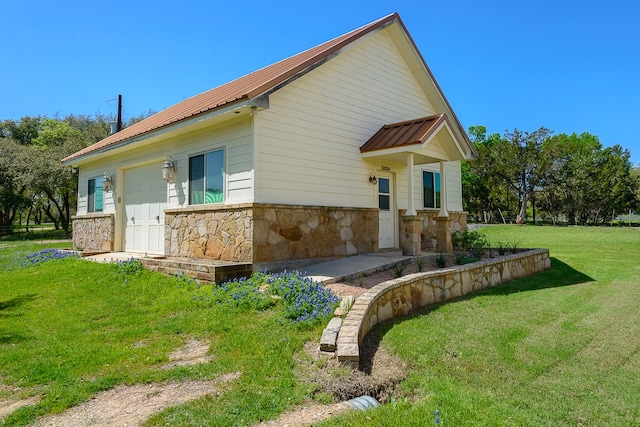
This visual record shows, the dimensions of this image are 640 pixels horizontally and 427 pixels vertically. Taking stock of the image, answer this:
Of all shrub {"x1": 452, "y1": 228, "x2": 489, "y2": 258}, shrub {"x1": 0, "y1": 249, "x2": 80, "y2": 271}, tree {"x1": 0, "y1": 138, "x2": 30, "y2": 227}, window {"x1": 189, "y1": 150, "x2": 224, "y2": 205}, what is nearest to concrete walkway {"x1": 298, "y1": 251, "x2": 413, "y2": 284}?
window {"x1": 189, "y1": 150, "x2": 224, "y2": 205}

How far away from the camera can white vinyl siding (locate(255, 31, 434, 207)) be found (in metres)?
7.98

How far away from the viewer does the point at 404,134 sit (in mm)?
9266

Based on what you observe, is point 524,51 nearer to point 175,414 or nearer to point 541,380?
point 541,380

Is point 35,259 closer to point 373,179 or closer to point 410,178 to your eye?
point 373,179

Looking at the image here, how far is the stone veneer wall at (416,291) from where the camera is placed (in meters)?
3.91

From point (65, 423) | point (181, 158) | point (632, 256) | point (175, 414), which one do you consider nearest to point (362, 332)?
point (175, 414)

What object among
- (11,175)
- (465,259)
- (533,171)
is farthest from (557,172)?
(11,175)

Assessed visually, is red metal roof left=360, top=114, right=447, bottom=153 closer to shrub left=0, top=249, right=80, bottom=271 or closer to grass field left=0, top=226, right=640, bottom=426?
grass field left=0, top=226, right=640, bottom=426

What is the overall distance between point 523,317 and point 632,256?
920 cm

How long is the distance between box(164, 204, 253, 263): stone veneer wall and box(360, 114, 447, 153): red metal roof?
369 cm

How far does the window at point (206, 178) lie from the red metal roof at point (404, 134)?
3488 millimetres

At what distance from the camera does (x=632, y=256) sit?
39.2 feet

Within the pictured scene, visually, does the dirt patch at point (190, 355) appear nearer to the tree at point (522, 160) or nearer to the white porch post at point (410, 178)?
the white porch post at point (410, 178)

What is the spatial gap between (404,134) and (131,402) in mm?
7815
